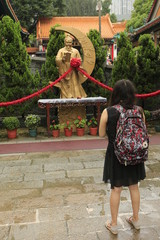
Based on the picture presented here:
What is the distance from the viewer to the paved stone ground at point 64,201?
3172 millimetres

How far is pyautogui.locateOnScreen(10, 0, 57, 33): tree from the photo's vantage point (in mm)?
24172

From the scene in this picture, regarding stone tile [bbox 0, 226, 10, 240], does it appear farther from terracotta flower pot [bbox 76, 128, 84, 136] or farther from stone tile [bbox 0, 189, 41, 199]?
terracotta flower pot [bbox 76, 128, 84, 136]

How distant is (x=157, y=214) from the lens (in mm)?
3547

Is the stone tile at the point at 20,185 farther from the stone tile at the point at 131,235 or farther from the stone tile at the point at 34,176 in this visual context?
the stone tile at the point at 131,235

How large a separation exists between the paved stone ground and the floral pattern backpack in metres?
0.94

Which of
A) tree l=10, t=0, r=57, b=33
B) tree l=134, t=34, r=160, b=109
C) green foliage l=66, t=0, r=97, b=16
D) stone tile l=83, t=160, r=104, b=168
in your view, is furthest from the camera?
green foliage l=66, t=0, r=97, b=16

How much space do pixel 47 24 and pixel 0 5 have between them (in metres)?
13.1

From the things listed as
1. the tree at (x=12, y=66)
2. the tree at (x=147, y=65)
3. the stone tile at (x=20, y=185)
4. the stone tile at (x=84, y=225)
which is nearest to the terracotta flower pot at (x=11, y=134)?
the tree at (x=12, y=66)

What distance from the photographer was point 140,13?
23078mm

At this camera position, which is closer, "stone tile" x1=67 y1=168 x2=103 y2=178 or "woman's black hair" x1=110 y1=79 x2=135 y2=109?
"woman's black hair" x1=110 y1=79 x2=135 y2=109

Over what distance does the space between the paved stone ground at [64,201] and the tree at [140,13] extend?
1790cm

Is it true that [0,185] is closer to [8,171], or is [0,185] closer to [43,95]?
[8,171]

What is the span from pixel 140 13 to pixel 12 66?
17.3m

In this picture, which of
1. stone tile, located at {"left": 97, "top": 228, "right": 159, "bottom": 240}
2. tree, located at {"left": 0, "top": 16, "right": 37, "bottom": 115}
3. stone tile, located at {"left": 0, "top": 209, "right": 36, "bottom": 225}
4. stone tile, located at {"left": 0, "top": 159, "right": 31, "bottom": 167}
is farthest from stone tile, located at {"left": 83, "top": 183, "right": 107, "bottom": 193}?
tree, located at {"left": 0, "top": 16, "right": 37, "bottom": 115}
